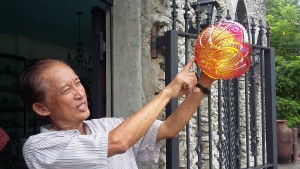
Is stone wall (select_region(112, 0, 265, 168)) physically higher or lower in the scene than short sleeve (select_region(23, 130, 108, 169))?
higher

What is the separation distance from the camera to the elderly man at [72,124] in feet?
4.65

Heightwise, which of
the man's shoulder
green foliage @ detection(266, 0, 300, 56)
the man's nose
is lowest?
the man's shoulder

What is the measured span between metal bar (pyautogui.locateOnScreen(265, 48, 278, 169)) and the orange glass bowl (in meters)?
0.98

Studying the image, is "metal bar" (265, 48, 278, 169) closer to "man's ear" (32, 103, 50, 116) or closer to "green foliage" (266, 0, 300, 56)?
"man's ear" (32, 103, 50, 116)

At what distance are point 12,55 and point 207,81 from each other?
4.29 m

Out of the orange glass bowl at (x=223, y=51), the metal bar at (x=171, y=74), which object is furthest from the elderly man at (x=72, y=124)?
the metal bar at (x=171, y=74)

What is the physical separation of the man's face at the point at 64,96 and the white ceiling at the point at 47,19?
2660 mm

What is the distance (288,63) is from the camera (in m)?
10.4

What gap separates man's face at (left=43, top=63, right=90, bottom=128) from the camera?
1497 millimetres

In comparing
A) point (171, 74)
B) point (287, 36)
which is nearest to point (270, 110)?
point (171, 74)

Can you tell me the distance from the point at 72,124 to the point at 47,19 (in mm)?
4106

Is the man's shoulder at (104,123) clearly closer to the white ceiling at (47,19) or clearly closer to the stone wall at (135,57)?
the stone wall at (135,57)

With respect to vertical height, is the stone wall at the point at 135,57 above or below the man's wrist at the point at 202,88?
above

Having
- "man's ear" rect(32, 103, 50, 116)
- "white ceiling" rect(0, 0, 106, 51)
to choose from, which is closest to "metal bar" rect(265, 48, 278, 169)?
"man's ear" rect(32, 103, 50, 116)
